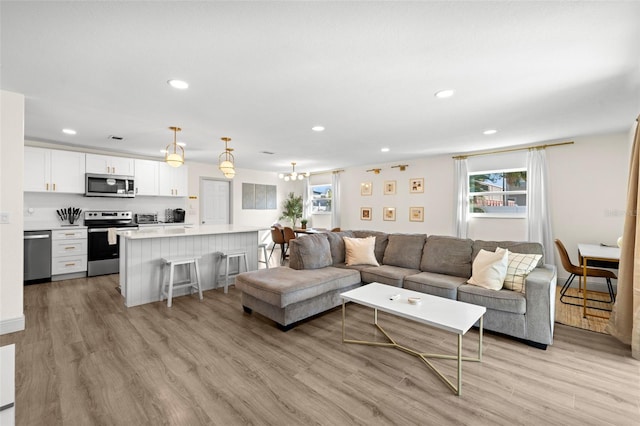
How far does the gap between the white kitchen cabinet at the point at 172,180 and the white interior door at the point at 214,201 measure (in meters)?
0.69

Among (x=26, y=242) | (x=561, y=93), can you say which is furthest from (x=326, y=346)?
(x=26, y=242)

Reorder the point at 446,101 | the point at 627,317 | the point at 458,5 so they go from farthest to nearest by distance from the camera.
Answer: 1. the point at 446,101
2. the point at 627,317
3. the point at 458,5

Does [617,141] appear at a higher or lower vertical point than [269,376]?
higher

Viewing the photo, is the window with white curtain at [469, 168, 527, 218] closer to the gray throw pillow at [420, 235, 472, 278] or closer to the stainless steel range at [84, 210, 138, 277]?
the gray throw pillow at [420, 235, 472, 278]

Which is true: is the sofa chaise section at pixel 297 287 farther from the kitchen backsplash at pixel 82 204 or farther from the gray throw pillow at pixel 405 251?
the kitchen backsplash at pixel 82 204

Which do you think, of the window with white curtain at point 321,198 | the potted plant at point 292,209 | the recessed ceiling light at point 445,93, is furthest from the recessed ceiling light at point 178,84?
the potted plant at point 292,209

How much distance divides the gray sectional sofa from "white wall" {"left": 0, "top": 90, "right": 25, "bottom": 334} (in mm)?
2220

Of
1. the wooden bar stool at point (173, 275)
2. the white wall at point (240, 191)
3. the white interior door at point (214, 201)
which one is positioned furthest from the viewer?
the white interior door at point (214, 201)

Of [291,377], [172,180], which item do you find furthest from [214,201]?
[291,377]

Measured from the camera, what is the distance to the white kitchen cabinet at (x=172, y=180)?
19.9 ft

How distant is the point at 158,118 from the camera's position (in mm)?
3557

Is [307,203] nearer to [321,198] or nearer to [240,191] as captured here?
Result: [321,198]

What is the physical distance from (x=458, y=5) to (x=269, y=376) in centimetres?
274

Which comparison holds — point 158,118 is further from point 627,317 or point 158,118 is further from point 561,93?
point 627,317
